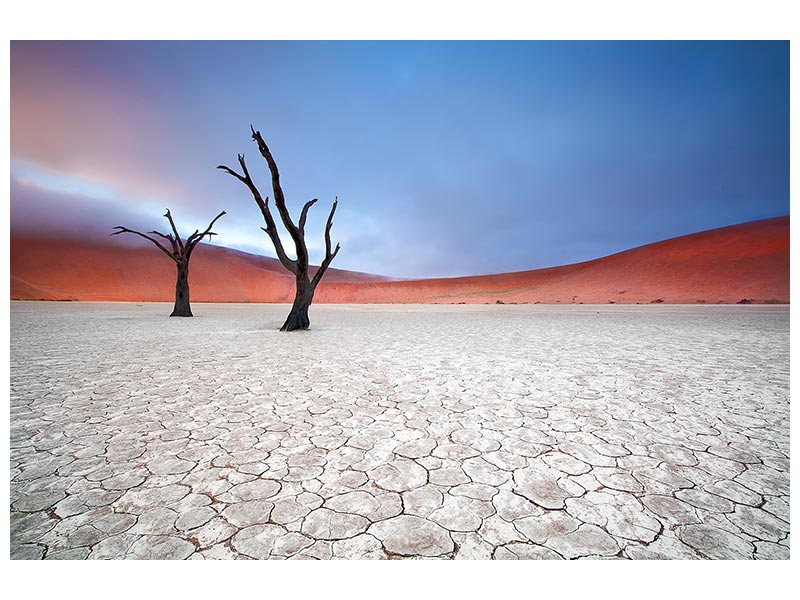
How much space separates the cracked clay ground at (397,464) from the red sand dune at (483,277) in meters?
43.5

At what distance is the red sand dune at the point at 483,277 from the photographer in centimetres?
4116

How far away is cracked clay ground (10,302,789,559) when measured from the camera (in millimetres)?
1692

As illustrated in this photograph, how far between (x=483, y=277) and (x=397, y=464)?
7868cm

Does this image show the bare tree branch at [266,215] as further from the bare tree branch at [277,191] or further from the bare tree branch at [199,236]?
the bare tree branch at [199,236]

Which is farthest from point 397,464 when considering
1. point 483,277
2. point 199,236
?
point 483,277

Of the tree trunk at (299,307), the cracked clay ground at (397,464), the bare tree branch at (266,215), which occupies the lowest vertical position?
the cracked clay ground at (397,464)

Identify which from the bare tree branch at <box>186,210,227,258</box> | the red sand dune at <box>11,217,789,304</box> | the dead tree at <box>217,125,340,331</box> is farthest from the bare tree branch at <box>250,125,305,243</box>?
the red sand dune at <box>11,217,789,304</box>

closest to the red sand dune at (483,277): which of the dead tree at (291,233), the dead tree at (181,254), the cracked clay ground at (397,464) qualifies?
the dead tree at (181,254)

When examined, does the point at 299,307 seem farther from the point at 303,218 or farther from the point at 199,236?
the point at 199,236
